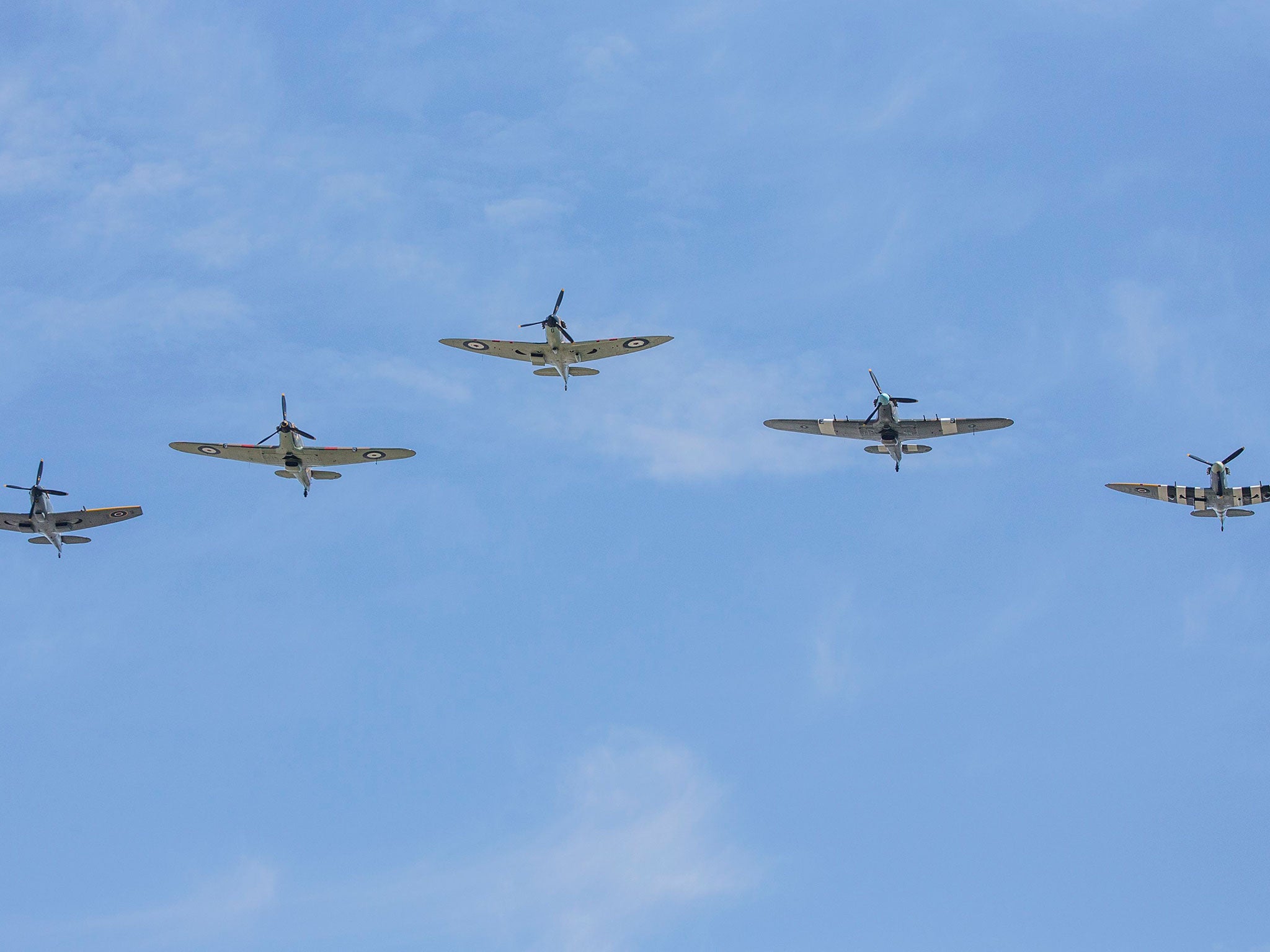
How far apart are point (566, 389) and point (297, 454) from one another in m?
16.8

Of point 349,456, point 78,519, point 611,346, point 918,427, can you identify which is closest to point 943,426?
point 918,427

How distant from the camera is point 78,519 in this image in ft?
315

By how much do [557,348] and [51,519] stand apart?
110 feet

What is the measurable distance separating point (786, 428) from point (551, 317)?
17.4m

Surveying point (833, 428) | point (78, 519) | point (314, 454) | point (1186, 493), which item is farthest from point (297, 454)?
point (1186, 493)

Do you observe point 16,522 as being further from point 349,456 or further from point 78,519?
point 349,456

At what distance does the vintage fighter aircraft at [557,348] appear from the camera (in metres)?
92.6

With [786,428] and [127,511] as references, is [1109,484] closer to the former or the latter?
[786,428]

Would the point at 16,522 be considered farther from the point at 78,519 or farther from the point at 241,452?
the point at 241,452

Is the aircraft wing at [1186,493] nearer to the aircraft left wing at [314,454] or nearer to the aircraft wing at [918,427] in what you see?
the aircraft wing at [918,427]

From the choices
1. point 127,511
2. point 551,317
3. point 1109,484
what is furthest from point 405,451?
point 1109,484

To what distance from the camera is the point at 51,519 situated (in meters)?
94.7

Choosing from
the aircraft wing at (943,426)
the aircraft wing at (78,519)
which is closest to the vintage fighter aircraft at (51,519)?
the aircraft wing at (78,519)

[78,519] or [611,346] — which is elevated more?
[611,346]
